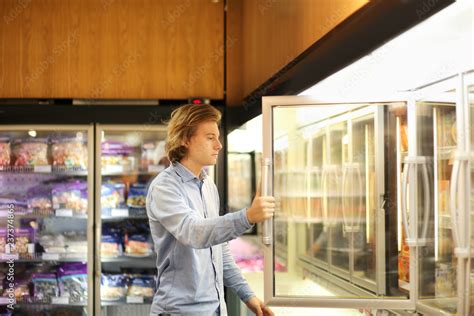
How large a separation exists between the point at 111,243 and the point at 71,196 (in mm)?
471

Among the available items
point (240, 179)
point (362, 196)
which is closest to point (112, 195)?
point (240, 179)

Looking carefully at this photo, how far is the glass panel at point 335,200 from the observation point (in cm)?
297

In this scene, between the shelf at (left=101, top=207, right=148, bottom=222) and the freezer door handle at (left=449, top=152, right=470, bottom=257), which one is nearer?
the freezer door handle at (left=449, top=152, right=470, bottom=257)

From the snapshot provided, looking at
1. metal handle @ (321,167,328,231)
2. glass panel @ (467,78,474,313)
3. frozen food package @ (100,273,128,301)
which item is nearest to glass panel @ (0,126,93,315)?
frozen food package @ (100,273,128,301)

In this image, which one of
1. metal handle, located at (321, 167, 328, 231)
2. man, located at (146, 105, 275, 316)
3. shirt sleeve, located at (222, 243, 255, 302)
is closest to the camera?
man, located at (146, 105, 275, 316)

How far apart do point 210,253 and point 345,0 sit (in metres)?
1.14

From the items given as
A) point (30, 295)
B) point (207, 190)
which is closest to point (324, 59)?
point (207, 190)

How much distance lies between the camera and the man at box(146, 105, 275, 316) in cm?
227

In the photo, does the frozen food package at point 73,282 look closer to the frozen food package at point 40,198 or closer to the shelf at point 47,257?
the shelf at point 47,257

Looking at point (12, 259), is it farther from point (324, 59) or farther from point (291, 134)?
point (324, 59)

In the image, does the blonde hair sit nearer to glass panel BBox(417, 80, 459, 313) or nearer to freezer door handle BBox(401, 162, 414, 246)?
freezer door handle BBox(401, 162, 414, 246)

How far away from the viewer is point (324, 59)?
2547 millimetres

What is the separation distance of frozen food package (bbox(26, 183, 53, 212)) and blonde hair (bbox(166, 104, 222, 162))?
2480 mm

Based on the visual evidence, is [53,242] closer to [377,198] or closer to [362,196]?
[362,196]
